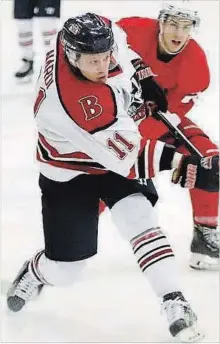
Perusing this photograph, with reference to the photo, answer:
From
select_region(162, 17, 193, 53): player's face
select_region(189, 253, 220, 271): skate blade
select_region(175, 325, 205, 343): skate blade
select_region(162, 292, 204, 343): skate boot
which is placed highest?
select_region(162, 17, 193, 53): player's face

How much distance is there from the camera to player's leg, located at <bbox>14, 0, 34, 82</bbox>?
3979mm

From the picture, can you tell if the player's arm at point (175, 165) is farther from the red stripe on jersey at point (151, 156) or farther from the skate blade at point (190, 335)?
the skate blade at point (190, 335)

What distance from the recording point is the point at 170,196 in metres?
2.93

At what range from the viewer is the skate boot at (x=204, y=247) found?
7.95 feet

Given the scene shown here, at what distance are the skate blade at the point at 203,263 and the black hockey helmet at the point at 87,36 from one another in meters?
0.81

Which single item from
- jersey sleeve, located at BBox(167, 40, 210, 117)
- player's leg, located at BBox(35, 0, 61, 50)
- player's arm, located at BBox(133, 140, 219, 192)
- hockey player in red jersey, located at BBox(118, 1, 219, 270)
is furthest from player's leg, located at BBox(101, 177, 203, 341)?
player's leg, located at BBox(35, 0, 61, 50)

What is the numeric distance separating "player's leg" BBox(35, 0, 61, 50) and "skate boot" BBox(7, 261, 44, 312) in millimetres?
1986

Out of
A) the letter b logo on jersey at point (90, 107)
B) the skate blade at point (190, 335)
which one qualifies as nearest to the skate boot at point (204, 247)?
the skate blade at point (190, 335)

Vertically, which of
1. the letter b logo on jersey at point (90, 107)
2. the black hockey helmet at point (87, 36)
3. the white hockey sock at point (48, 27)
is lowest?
the white hockey sock at point (48, 27)

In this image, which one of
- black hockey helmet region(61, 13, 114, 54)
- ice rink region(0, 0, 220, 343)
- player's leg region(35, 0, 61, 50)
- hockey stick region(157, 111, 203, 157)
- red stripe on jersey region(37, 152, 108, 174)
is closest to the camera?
black hockey helmet region(61, 13, 114, 54)

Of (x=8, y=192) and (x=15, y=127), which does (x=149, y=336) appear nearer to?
(x=8, y=192)

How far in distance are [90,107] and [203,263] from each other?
2.59ft

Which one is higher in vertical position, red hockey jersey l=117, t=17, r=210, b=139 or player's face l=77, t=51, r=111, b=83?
player's face l=77, t=51, r=111, b=83

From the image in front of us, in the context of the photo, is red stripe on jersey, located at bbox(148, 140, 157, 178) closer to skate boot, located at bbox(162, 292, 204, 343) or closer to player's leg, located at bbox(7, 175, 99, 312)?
player's leg, located at bbox(7, 175, 99, 312)
